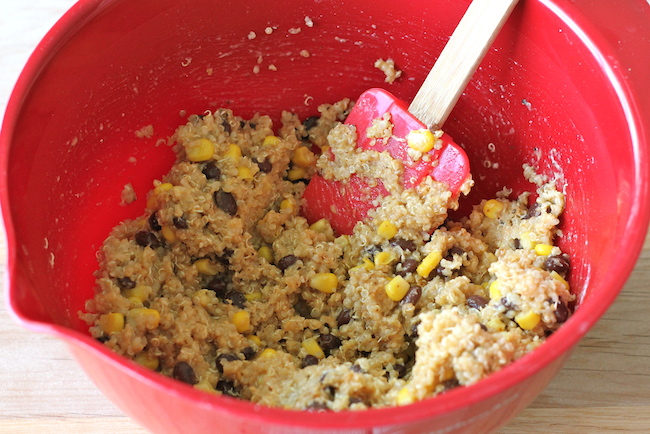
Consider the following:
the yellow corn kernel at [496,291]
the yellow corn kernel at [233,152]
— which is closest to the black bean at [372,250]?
the yellow corn kernel at [496,291]

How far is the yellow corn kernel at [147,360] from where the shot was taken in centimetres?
164

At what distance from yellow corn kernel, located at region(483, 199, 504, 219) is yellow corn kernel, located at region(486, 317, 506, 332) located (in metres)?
0.43

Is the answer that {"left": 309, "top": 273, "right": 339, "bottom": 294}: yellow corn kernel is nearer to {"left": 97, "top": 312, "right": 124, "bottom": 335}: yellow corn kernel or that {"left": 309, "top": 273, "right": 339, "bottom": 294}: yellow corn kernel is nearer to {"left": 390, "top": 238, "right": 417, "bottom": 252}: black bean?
{"left": 390, "top": 238, "right": 417, "bottom": 252}: black bean

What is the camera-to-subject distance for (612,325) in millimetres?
1890

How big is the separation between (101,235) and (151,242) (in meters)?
0.14

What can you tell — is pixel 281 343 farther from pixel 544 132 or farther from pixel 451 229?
pixel 544 132

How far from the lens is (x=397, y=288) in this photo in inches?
69.2

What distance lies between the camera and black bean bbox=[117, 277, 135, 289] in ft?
5.71

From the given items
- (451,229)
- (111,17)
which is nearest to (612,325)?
(451,229)

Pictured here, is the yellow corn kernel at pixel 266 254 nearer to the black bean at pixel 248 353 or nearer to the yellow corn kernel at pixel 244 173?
the yellow corn kernel at pixel 244 173

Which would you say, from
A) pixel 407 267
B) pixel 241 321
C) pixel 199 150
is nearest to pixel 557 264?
pixel 407 267

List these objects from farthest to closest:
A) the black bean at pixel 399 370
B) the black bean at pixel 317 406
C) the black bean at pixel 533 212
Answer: the black bean at pixel 533 212 → the black bean at pixel 399 370 → the black bean at pixel 317 406

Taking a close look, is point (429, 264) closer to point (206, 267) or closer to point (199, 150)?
point (206, 267)

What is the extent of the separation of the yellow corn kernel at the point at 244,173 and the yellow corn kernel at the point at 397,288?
1.71 feet
